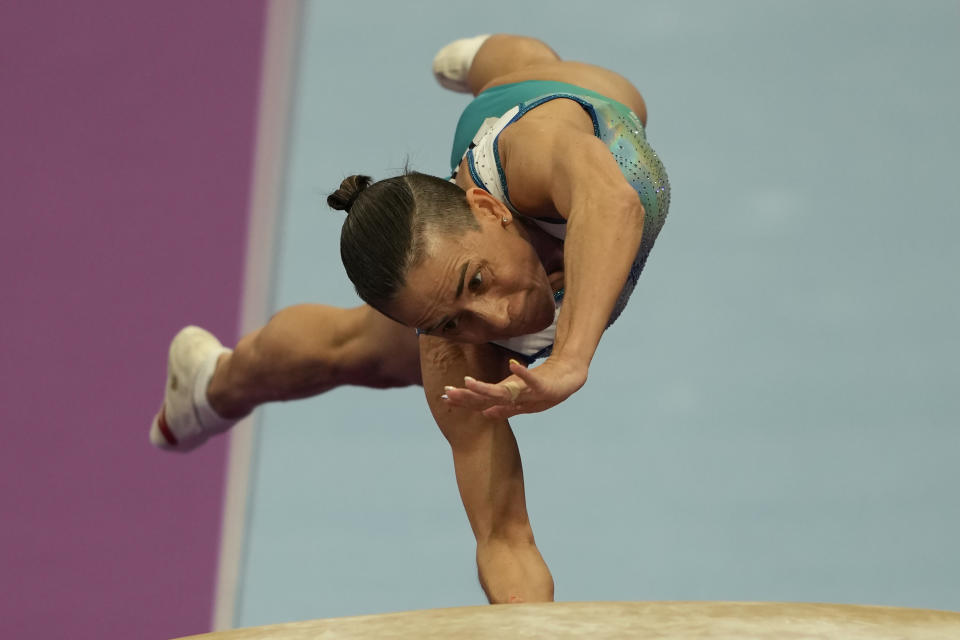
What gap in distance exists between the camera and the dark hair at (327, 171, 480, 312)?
3.75 ft

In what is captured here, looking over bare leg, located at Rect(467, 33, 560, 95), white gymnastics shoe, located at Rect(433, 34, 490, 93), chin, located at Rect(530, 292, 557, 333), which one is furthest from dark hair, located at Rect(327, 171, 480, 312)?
white gymnastics shoe, located at Rect(433, 34, 490, 93)

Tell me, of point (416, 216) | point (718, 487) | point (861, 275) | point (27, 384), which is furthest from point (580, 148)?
point (861, 275)

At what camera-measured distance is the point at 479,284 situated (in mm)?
1147

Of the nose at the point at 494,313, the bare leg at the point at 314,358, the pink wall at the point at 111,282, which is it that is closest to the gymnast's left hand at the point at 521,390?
the nose at the point at 494,313

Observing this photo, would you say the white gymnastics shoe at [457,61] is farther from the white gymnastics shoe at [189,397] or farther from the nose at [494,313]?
the nose at [494,313]

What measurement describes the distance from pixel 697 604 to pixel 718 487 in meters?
1.70

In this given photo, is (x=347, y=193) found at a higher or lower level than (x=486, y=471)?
higher

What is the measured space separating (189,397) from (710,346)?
133 cm

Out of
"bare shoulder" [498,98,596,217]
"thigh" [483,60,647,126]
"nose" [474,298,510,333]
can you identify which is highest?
"thigh" [483,60,647,126]

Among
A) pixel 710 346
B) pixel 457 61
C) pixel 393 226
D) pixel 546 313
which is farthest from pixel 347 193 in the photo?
pixel 710 346

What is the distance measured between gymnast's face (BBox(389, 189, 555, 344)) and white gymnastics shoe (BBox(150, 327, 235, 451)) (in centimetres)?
72

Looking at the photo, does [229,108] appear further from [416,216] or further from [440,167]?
[416,216]

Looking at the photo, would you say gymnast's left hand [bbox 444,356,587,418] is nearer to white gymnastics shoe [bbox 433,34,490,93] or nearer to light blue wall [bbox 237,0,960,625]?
white gymnastics shoe [bbox 433,34,490,93]

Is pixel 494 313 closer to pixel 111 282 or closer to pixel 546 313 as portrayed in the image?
pixel 546 313
